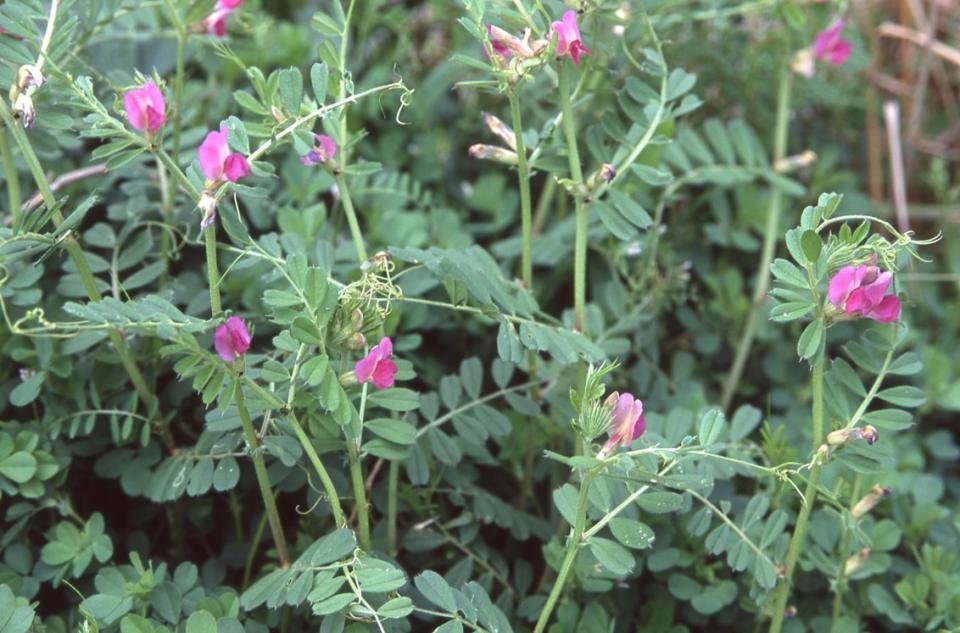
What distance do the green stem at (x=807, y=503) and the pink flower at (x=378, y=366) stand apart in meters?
0.41

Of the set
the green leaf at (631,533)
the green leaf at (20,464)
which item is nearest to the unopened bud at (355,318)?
the green leaf at (631,533)

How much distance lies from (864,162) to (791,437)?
0.88 m

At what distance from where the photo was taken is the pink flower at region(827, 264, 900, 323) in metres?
1.00

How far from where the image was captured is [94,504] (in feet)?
4.50

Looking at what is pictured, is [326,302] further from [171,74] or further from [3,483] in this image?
[171,74]

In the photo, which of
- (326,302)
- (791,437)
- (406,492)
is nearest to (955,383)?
(791,437)

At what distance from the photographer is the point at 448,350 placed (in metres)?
1.60

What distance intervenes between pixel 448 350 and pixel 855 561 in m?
0.64

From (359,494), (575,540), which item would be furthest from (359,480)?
(575,540)

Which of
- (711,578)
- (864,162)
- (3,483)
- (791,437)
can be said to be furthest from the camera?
(864,162)

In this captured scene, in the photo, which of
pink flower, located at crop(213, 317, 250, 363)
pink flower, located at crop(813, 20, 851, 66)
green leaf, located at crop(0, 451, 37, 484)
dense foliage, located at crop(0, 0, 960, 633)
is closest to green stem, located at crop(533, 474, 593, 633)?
dense foliage, located at crop(0, 0, 960, 633)

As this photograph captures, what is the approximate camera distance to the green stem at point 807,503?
41.8 inches

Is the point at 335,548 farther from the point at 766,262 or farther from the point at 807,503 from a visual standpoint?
the point at 766,262

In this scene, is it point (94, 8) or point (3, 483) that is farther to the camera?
point (94, 8)
